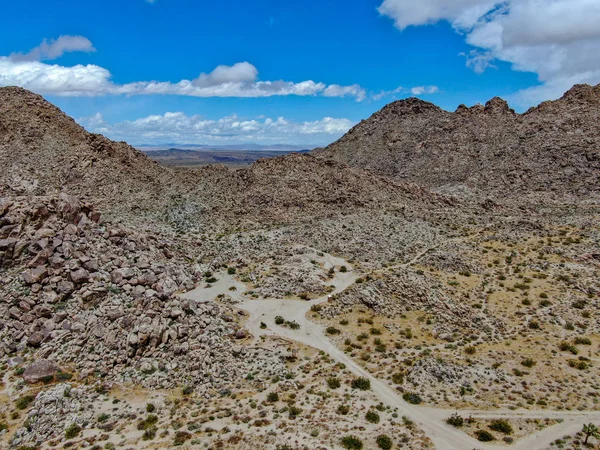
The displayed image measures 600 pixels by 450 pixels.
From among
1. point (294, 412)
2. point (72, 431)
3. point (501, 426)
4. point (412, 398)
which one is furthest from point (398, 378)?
point (72, 431)

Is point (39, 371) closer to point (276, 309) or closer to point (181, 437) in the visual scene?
point (181, 437)

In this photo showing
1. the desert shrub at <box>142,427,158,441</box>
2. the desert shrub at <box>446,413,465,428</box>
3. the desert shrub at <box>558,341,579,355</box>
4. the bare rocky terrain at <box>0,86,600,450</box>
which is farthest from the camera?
the desert shrub at <box>558,341,579,355</box>

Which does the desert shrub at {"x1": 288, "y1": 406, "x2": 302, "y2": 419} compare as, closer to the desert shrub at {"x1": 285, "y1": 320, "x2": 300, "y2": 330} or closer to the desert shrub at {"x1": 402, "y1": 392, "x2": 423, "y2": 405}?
the desert shrub at {"x1": 402, "y1": 392, "x2": 423, "y2": 405}

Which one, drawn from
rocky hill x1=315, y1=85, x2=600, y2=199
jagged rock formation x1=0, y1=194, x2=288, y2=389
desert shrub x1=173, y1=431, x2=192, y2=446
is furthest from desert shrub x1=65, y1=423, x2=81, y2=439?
rocky hill x1=315, y1=85, x2=600, y2=199

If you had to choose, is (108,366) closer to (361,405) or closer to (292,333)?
(292,333)

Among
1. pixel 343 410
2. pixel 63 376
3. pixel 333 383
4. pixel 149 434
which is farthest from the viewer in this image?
pixel 63 376

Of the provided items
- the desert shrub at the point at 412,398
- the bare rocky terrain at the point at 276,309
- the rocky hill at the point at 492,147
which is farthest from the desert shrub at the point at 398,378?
the rocky hill at the point at 492,147

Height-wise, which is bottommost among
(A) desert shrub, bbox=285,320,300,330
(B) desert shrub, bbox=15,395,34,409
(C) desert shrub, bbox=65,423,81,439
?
(C) desert shrub, bbox=65,423,81,439
